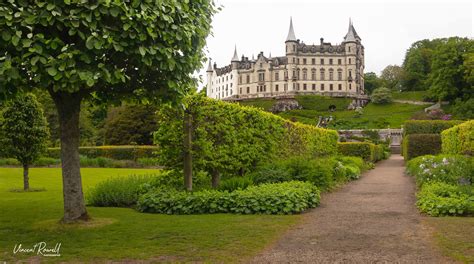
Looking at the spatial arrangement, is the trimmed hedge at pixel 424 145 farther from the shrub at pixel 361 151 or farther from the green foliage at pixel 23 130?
the green foliage at pixel 23 130

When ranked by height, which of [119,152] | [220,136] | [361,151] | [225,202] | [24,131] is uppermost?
[24,131]

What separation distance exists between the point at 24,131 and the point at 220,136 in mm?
7629

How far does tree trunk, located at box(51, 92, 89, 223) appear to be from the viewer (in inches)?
333

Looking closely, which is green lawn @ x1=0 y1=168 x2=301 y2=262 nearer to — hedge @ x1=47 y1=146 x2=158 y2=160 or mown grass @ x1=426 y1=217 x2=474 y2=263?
mown grass @ x1=426 y1=217 x2=474 y2=263

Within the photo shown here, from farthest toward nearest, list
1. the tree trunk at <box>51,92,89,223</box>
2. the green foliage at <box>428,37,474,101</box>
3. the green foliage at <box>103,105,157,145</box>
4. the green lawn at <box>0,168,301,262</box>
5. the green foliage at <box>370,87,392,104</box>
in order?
the green foliage at <box>370,87,392,104</box> < the green foliage at <box>428,37,474,101</box> < the green foliage at <box>103,105,157,145</box> < the tree trunk at <box>51,92,89,223</box> < the green lawn at <box>0,168,301,262</box>

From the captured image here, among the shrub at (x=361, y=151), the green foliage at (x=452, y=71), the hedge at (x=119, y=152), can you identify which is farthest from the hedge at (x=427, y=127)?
the green foliage at (x=452, y=71)

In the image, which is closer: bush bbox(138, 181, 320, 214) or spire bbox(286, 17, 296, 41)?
bush bbox(138, 181, 320, 214)

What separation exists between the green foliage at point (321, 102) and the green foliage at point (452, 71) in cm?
2543

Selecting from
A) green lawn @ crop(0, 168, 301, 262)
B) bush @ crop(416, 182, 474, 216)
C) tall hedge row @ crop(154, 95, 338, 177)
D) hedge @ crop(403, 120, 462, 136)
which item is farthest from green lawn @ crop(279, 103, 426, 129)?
green lawn @ crop(0, 168, 301, 262)

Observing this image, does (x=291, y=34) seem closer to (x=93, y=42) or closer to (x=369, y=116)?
(x=369, y=116)

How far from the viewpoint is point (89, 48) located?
6469 millimetres

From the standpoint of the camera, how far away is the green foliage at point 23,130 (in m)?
15.9

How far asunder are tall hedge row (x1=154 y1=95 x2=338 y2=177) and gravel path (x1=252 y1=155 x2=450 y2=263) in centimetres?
325

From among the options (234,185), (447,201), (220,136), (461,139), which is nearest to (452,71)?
(461,139)
